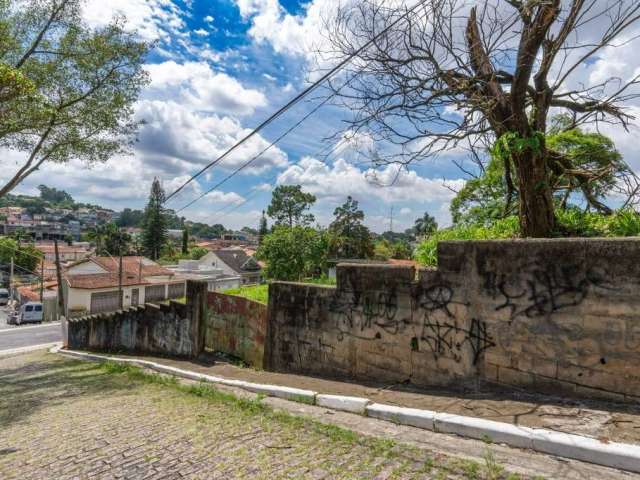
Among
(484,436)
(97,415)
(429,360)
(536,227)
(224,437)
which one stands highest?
(536,227)

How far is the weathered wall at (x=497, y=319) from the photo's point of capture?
352cm

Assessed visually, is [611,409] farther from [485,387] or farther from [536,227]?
[536,227]

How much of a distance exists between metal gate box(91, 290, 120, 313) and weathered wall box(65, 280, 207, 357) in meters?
19.5

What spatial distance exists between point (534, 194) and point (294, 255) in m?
25.3

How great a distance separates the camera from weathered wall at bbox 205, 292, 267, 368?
7355 millimetres

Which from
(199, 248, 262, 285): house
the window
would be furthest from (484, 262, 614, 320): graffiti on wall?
(199, 248, 262, 285): house

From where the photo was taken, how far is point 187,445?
3.84m

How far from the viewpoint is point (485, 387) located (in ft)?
13.9

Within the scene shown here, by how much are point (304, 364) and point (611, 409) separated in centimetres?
394

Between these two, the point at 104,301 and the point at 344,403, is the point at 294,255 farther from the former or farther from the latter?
the point at 344,403

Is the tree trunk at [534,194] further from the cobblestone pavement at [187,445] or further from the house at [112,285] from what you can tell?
the house at [112,285]

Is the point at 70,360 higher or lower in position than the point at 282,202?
lower

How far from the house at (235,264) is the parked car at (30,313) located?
64.4ft

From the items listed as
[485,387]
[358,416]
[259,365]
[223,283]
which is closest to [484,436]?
[485,387]
